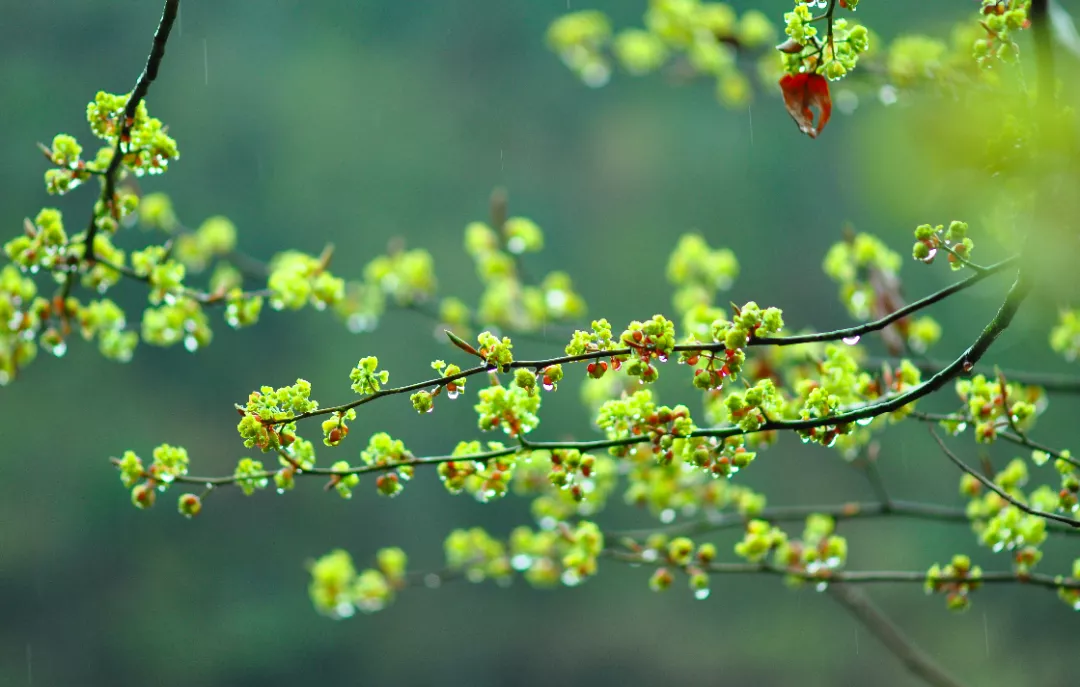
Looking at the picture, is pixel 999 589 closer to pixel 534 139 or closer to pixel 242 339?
pixel 534 139

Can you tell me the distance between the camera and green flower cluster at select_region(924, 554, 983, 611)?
104 centimetres

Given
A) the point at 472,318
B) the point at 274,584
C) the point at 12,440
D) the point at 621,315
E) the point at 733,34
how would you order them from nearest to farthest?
the point at 733,34, the point at 472,318, the point at 12,440, the point at 274,584, the point at 621,315

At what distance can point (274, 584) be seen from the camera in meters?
5.20

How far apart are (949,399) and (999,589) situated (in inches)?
54.2

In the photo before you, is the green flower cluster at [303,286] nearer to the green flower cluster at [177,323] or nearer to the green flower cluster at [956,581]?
the green flower cluster at [177,323]

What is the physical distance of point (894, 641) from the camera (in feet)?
4.25

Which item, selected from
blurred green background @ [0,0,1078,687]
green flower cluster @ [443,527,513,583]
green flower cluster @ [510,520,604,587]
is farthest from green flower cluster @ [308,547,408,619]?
blurred green background @ [0,0,1078,687]

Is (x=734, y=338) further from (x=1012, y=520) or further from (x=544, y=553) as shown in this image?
(x=544, y=553)

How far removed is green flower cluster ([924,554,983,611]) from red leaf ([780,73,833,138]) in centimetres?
55

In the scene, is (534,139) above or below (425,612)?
above

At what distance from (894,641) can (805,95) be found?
0.84 metres

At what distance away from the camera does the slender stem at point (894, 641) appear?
1.22 metres

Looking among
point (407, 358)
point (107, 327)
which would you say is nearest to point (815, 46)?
point (107, 327)

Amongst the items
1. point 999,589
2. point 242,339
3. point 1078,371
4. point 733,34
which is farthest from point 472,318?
point 999,589
